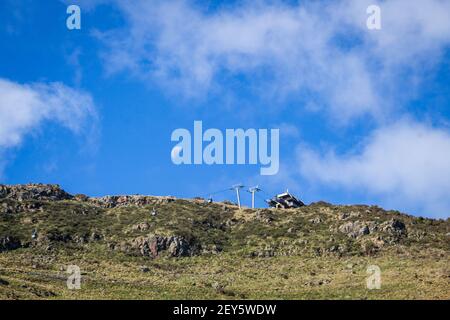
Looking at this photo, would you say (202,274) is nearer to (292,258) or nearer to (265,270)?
(265,270)

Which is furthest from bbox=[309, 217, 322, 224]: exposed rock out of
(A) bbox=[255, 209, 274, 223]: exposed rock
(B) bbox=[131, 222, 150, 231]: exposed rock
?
(B) bbox=[131, 222, 150, 231]: exposed rock

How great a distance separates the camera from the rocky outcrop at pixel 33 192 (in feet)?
316

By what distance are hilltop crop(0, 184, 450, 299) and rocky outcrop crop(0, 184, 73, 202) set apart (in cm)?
16

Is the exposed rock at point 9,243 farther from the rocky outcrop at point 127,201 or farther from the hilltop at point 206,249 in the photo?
the rocky outcrop at point 127,201

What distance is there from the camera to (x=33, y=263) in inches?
2805

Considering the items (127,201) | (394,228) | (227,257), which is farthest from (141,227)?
(394,228)

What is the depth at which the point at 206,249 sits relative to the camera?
8169 cm

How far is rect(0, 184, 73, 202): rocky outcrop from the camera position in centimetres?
9625

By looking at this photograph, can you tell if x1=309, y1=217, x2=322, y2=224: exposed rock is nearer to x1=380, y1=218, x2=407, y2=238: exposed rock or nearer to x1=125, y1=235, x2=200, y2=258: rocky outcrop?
x1=380, y1=218, x2=407, y2=238: exposed rock

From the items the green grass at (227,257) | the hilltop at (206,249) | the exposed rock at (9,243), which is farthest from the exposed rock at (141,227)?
the exposed rock at (9,243)

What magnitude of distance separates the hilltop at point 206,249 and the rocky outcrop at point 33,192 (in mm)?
164

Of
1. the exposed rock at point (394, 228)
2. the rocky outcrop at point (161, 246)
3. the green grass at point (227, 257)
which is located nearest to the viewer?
the green grass at point (227, 257)
